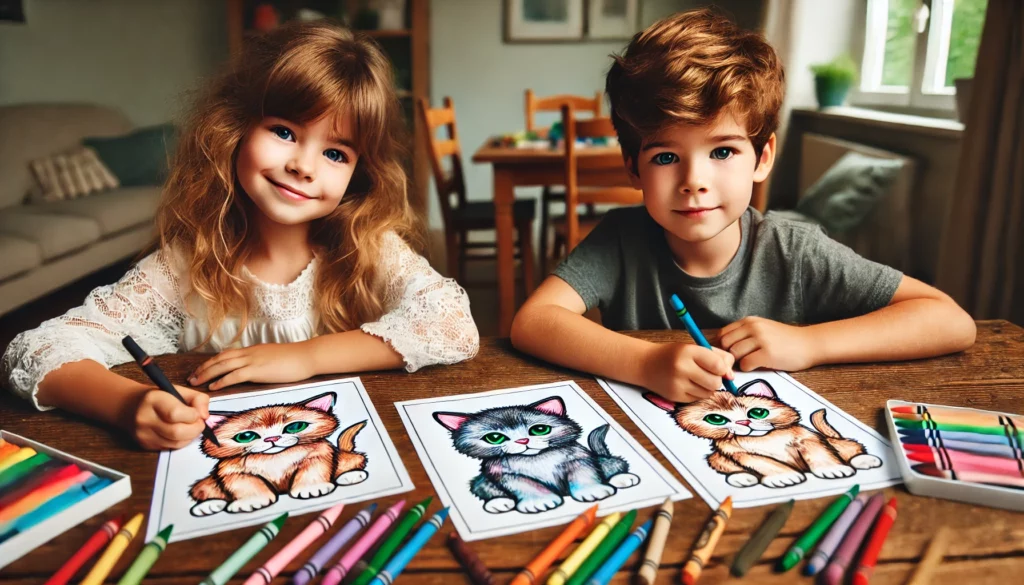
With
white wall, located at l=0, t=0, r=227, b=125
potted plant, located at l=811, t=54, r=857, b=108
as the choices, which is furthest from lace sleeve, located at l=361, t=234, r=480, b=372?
white wall, located at l=0, t=0, r=227, b=125

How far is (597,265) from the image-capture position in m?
1.08

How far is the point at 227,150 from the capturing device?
3.17ft

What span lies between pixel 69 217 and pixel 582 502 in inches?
134

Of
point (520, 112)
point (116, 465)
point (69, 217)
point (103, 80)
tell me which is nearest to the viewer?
point (116, 465)

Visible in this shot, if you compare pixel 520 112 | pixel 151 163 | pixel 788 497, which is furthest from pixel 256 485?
pixel 520 112

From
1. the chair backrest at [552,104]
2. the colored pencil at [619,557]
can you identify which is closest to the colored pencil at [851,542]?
the colored pencil at [619,557]

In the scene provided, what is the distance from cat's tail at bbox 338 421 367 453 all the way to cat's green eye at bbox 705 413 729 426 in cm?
32

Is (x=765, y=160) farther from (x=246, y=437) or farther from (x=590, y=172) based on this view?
(x=590, y=172)

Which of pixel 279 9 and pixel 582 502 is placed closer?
pixel 582 502

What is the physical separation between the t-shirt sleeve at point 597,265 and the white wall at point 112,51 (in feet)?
13.0

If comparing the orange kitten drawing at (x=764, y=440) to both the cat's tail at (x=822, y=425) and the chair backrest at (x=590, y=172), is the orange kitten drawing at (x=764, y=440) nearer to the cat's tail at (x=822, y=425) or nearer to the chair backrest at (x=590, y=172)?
the cat's tail at (x=822, y=425)

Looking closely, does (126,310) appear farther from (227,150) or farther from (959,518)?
(959,518)

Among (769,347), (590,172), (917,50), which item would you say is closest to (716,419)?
(769,347)

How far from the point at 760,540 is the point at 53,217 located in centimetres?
350
